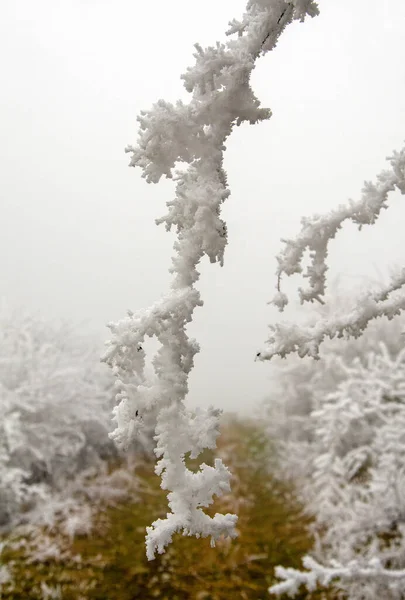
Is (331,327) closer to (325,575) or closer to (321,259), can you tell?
(321,259)

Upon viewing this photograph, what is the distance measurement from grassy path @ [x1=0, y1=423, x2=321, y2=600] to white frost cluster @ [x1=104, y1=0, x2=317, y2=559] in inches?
171

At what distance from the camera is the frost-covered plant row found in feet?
17.7

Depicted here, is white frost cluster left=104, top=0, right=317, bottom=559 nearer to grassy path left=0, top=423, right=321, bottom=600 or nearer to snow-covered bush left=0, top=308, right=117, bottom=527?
grassy path left=0, top=423, right=321, bottom=600

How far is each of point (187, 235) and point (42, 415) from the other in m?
7.25

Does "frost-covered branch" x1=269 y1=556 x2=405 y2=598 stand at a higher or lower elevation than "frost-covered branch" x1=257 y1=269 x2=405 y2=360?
lower

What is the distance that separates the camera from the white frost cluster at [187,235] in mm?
A: 1358

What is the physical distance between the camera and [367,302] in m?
1.91

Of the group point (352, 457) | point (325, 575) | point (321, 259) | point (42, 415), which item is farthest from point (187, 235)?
point (42, 415)

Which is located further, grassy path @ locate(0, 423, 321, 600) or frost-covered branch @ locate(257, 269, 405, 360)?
grassy path @ locate(0, 423, 321, 600)

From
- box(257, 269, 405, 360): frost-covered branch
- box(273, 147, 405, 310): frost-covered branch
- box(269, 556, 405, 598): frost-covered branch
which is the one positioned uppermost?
box(273, 147, 405, 310): frost-covered branch

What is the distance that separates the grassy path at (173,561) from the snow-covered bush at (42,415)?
1.09 meters

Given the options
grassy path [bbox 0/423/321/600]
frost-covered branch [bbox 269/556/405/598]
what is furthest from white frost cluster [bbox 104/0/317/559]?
grassy path [bbox 0/423/321/600]

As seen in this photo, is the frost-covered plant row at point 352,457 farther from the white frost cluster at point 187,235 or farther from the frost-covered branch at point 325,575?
the white frost cluster at point 187,235

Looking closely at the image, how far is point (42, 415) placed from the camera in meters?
7.95
